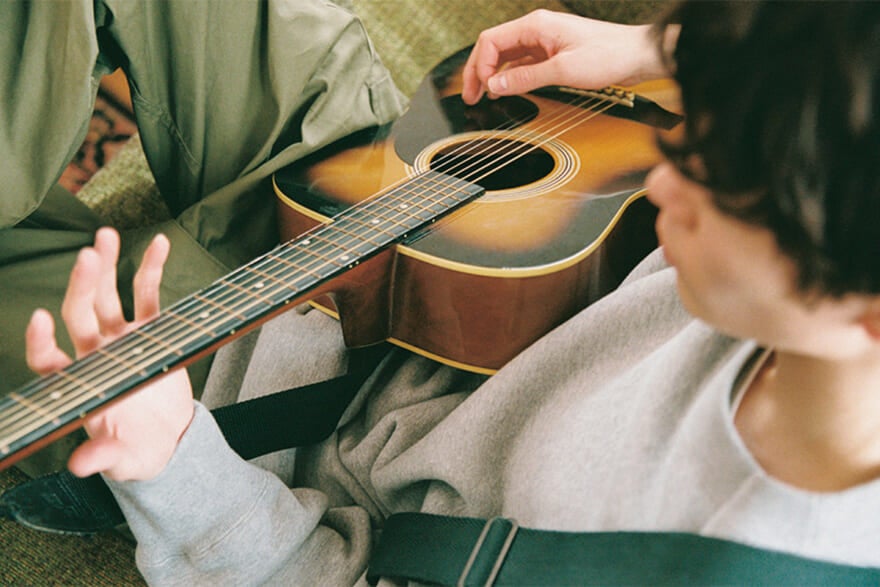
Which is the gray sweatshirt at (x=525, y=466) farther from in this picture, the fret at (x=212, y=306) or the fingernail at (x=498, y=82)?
the fingernail at (x=498, y=82)

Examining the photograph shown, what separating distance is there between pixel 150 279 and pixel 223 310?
2.1 inches

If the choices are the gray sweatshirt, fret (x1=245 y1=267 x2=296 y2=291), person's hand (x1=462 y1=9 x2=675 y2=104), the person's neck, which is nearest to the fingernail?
person's hand (x1=462 y1=9 x2=675 y2=104)

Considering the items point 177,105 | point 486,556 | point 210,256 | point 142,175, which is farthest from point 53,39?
point 486,556

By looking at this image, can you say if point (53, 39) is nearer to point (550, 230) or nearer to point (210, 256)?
point (210, 256)

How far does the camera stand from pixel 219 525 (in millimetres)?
619

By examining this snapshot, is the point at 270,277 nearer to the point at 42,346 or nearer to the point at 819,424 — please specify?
the point at 42,346

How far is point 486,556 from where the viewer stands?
23.2 inches

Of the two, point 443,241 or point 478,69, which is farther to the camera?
point 478,69

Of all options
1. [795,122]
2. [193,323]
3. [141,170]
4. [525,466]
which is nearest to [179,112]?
[141,170]

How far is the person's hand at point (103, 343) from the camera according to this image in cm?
51

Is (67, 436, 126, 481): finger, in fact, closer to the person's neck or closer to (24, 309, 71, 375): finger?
(24, 309, 71, 375): finger

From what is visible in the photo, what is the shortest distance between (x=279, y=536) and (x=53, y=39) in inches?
19.0

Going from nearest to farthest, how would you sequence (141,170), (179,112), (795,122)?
(795,122), (179,112), (141,170)

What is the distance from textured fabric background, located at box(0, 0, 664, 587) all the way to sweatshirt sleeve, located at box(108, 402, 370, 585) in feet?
0.78
